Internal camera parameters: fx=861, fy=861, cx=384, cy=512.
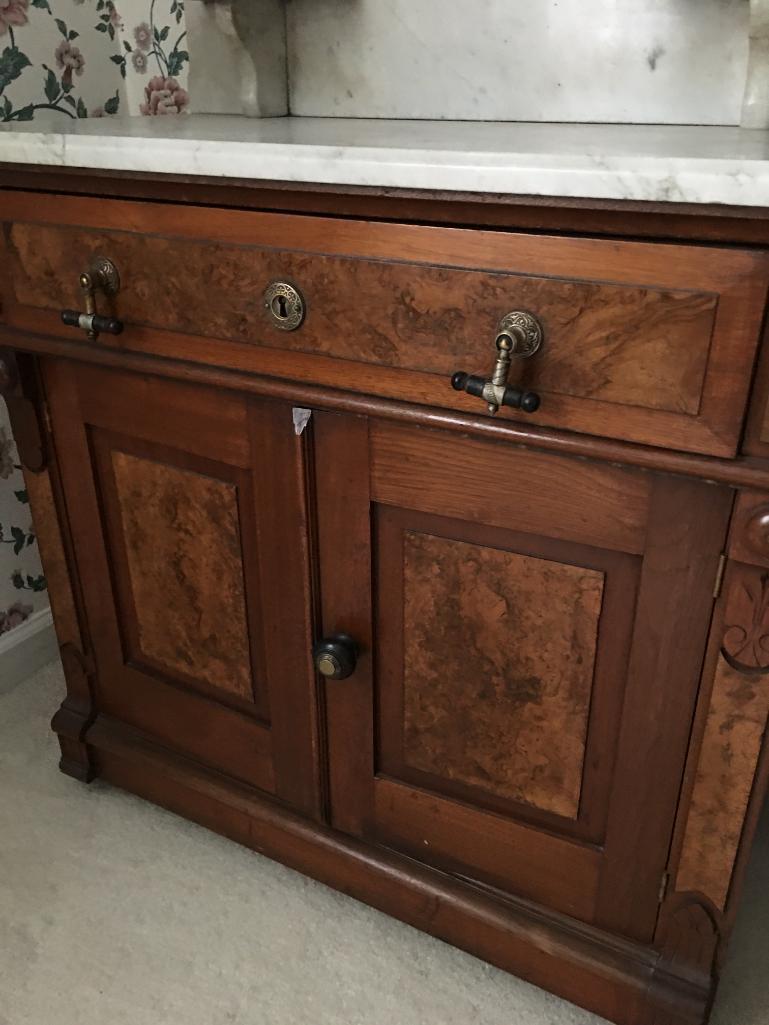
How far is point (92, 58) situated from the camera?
1366 mm

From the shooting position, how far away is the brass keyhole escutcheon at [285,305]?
762mm

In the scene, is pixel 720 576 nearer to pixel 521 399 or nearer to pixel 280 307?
pixel 521 399

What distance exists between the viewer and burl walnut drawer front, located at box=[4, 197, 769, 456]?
62cm

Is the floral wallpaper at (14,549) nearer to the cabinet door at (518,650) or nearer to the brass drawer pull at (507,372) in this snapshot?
the cabinet door at (518,650)

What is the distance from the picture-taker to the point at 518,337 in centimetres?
66

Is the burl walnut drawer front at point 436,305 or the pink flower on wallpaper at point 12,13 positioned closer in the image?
the burl walnut drawer front at point 436,305

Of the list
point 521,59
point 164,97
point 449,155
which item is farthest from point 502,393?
point 164,97

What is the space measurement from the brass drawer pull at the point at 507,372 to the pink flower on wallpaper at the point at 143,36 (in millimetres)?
1028

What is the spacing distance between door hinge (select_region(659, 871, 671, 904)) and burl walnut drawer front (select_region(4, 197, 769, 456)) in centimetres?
44

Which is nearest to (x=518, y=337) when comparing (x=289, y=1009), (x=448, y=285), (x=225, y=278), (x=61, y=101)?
(x=448, y=285)

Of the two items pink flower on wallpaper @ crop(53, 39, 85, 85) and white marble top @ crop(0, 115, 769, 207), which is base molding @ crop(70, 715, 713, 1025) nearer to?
white marble top @ crop(0, 115, 769, 207)

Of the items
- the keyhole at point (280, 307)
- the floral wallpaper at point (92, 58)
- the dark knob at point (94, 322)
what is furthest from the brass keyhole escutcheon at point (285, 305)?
the floral wallpaper at point (92, 58)

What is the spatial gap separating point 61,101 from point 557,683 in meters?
1.17

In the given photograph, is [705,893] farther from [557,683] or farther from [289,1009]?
[289,1009]
